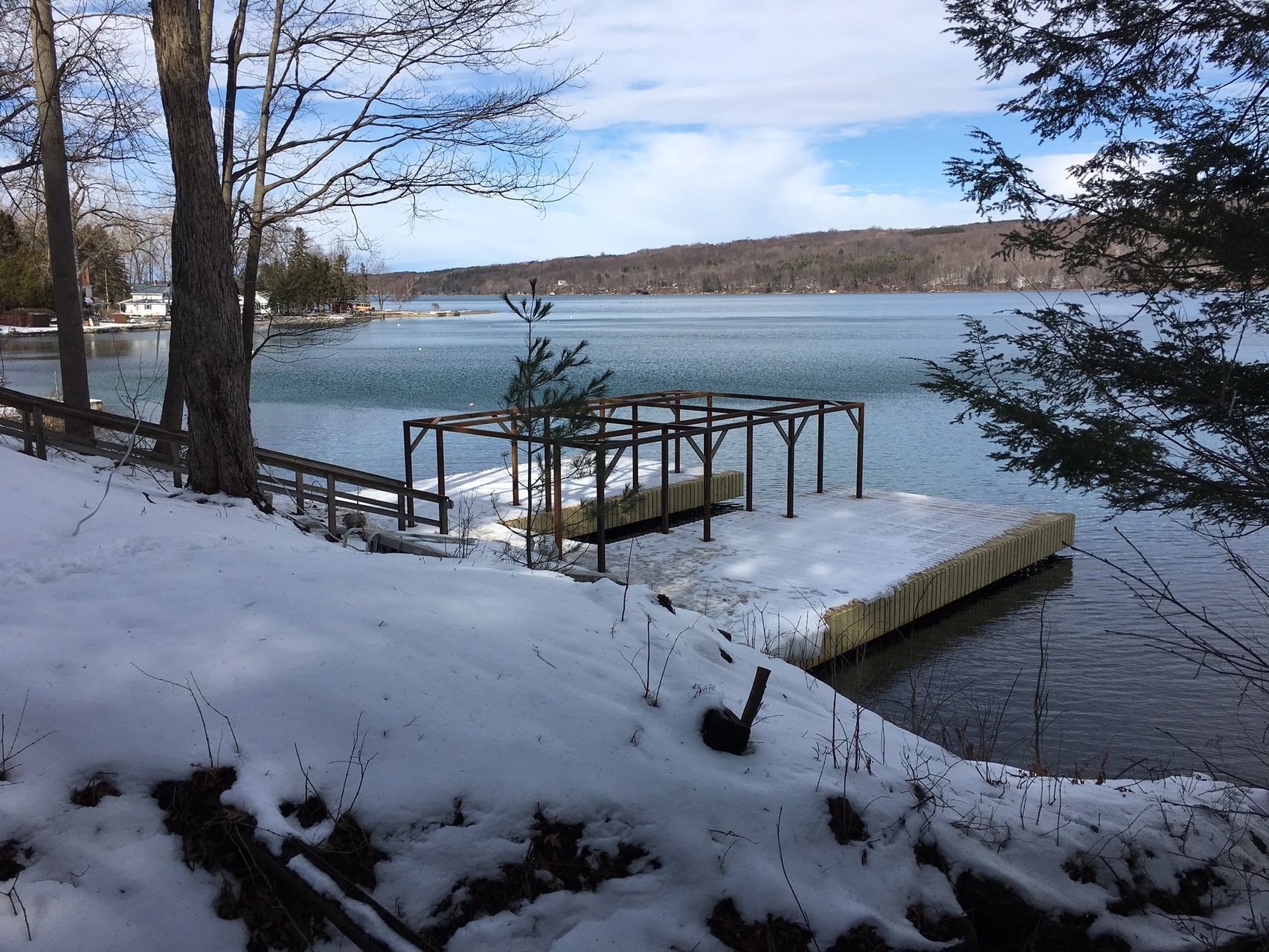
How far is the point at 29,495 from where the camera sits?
239 inches

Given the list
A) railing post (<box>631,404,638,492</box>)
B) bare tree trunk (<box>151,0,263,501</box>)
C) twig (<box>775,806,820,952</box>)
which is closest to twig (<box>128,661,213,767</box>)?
twig (<box>775,806,820,952</box>)

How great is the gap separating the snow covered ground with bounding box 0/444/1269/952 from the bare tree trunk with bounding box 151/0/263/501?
3.85 meters

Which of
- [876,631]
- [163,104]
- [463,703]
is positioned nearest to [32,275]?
[163,104]

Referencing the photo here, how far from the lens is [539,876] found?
9.62ft

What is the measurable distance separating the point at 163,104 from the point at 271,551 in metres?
4.96

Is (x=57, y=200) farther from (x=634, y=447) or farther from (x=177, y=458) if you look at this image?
(x=634, y=447)

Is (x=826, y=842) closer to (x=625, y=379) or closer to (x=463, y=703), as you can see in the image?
(x=463, y=703)

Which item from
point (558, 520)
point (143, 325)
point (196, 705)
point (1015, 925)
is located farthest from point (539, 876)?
point (143, 325)

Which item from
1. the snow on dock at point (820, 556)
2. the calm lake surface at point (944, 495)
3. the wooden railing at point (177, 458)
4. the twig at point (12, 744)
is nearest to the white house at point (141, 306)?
the calm lake surface at point (944, 495)

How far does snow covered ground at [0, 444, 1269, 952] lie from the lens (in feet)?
9.20

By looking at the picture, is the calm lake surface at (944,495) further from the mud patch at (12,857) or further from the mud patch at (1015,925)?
the mud patch at (12,857)

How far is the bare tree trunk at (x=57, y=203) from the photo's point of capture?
11.3m

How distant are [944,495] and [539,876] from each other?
17.4 m

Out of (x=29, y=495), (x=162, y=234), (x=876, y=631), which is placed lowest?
(x=876, y=631)
